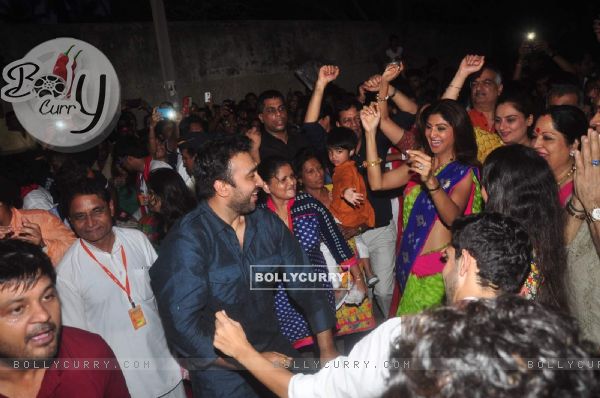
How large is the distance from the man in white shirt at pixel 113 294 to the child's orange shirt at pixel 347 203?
1584mm

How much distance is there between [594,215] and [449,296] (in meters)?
0.91

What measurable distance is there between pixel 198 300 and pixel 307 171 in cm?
190

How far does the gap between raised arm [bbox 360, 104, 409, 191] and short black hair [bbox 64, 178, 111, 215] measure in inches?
70.7

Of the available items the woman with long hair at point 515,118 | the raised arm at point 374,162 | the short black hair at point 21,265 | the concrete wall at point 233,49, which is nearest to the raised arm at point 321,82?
the raised arm at point 374,162

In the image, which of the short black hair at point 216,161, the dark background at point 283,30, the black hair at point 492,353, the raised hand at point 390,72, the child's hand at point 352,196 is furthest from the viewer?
the dark background at point 283,30

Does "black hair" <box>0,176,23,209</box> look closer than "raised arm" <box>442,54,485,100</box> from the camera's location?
Yes

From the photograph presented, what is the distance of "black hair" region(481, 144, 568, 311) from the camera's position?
7.18 ft

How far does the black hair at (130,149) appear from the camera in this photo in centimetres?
509

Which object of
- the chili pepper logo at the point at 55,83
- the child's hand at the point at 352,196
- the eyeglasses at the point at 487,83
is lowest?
the child's hand at the point at 352,196

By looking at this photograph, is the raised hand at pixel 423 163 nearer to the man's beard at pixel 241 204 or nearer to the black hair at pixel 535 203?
the black hair at pixel 535 203

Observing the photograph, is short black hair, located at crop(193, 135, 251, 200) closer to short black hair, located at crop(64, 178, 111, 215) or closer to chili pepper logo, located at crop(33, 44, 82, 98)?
short black hair, located at crop(64, 178, 111, 215)

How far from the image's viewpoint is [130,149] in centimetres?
512

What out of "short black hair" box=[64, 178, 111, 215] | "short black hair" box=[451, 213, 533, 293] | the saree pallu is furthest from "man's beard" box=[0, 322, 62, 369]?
the saree pallu

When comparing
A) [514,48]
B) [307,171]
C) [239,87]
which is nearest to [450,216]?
[307,171]
